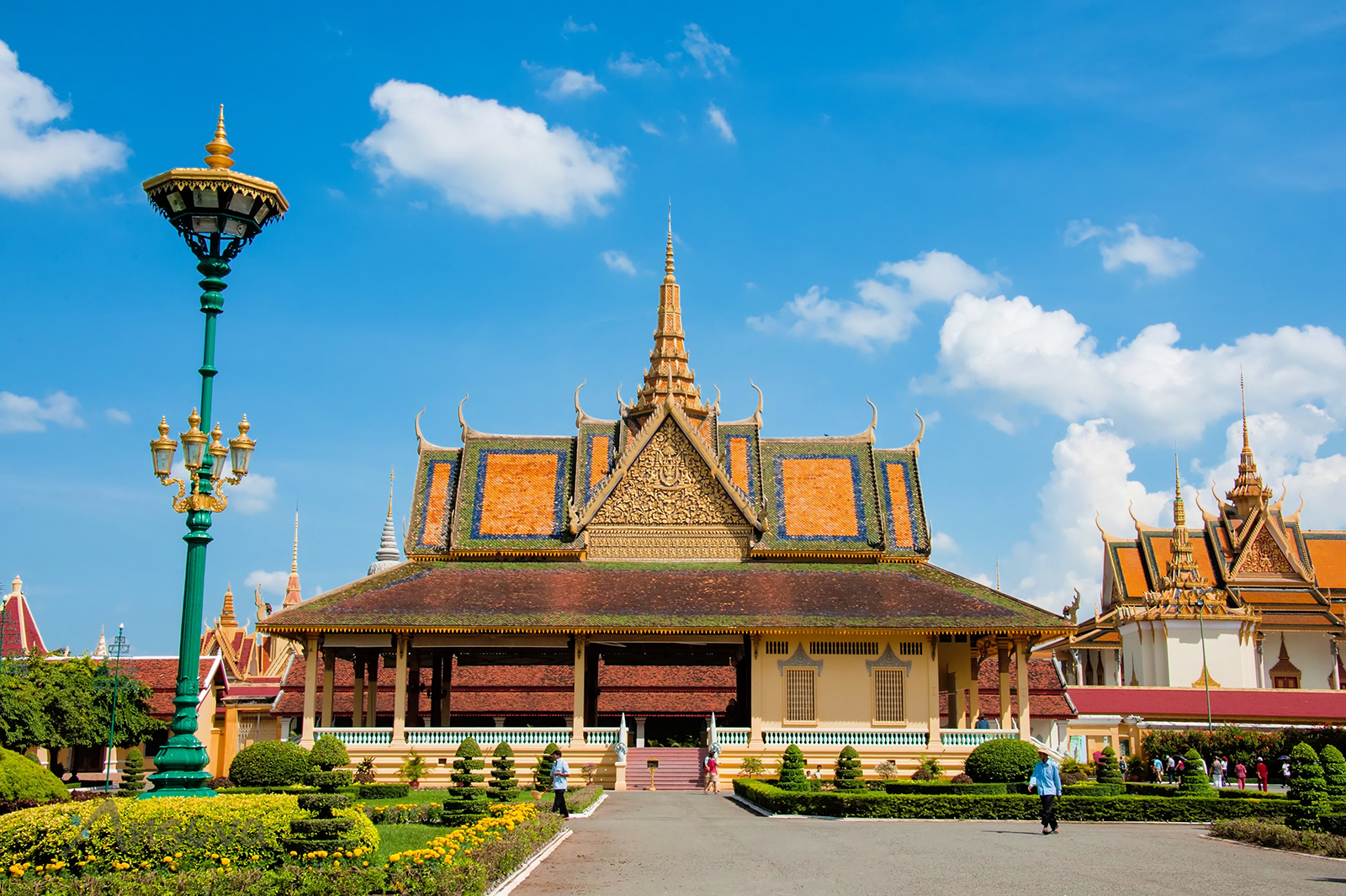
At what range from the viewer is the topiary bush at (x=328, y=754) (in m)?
25.9

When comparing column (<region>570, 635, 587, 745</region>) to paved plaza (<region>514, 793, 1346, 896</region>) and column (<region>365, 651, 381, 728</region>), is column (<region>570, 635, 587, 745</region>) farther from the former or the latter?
paved plaza (<region>514, 793, 1346, 896</region>)

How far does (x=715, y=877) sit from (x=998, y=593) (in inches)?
794

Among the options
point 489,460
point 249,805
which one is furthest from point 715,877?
point 489,460

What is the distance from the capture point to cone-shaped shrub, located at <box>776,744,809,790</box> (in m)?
23.3

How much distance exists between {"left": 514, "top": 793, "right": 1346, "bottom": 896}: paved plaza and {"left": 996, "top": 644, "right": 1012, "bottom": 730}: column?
10.9 meters

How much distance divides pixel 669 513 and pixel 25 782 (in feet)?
64.1

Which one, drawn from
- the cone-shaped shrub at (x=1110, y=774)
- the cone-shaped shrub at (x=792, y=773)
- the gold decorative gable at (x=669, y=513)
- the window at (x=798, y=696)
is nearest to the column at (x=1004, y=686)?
the window at (x=798, y=696)

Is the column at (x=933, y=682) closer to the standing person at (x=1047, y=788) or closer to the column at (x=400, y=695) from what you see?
the standing person at (x=1047, y=788)

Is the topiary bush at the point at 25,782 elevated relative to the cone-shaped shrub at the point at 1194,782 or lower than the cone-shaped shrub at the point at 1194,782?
elevated

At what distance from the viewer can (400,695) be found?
29.3 meters

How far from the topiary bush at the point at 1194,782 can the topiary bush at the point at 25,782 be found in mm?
17260

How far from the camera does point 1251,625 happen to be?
52062mm

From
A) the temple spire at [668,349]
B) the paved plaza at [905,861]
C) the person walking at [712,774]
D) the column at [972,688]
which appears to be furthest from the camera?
the temple spire at [668,349]

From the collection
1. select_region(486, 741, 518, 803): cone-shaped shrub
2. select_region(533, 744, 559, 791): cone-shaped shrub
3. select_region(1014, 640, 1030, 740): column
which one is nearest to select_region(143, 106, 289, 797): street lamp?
select_region(486, 741, 518, 803): cone-shaped shrub
